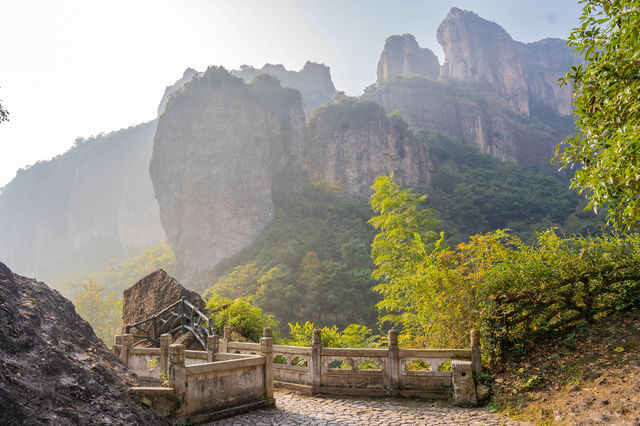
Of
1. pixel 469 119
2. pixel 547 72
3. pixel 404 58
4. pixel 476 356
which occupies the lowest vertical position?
pixel 476 356

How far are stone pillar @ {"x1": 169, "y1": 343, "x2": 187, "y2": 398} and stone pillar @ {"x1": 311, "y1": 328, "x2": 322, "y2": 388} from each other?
3.83 m

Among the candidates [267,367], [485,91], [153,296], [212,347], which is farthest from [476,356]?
[485,91]

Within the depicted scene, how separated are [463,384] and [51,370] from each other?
7764 mm

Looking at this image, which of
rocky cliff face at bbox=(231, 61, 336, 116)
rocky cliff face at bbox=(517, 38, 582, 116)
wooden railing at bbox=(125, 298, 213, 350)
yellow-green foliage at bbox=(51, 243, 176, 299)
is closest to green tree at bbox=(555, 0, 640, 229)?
wooden railing at bbox=(125, 298, 213, 350)

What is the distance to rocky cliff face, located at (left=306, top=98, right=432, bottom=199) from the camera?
7038 centimetres

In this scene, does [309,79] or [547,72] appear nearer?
[309,79]

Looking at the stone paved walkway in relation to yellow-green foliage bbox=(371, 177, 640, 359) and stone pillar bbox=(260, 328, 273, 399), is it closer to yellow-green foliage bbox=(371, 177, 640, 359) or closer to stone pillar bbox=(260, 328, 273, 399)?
stone pillar bbox=(260, 328, 273, 399)

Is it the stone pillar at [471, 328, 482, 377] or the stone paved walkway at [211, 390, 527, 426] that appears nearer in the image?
the stone paved walkway at [211, 390, 527, 426]

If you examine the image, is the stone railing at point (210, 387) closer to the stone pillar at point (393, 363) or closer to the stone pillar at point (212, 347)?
the stone pillar at point (212, 347)

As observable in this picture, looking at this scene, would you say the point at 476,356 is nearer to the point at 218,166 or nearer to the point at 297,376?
the point at 297,376

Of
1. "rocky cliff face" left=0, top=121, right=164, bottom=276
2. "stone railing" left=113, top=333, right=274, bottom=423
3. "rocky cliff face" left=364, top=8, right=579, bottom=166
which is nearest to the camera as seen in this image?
"stone railing" left=113, top=333, right=274, bottom=423

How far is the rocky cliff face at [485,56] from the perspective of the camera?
373ft

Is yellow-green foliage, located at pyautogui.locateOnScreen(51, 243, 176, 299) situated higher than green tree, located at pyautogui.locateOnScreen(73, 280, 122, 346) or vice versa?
yellow-green foliage, located at pyautogui.locateOnScreen(51, 243, 176, 299)

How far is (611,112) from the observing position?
19.6 ft
